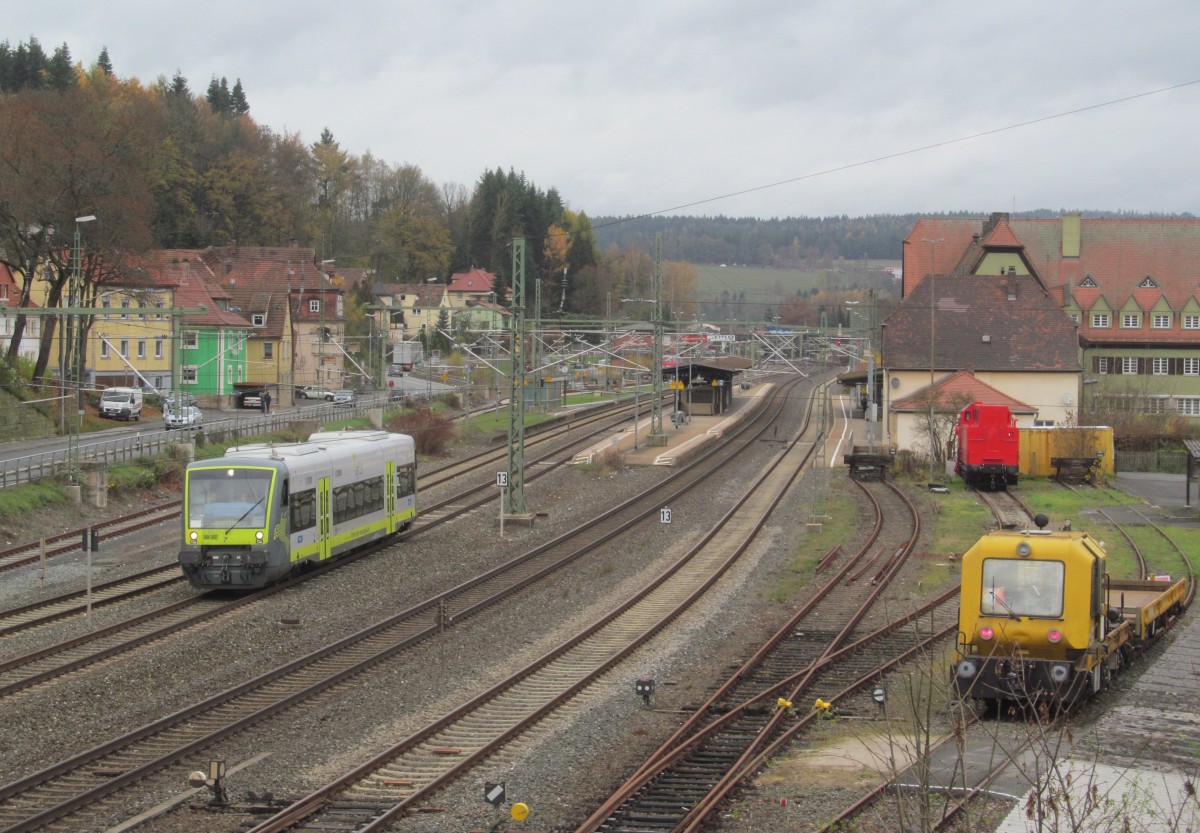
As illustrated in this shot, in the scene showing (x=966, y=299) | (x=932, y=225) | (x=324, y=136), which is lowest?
(x=966, y=299)

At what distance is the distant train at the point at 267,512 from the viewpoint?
2402 centimetres

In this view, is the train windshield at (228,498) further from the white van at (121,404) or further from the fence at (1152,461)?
the fence at (1152,461)

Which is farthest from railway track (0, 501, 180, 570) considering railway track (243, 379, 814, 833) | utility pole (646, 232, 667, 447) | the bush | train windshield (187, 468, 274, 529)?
utility pole (646, 232, 667, 447)

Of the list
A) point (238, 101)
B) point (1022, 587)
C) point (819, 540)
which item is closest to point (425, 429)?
point (819, 540)

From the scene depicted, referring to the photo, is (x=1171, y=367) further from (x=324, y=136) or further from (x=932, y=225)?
(x=324, y=136)

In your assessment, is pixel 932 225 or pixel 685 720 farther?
pixel 932 225

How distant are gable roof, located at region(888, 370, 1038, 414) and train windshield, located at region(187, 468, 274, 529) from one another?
3031cm

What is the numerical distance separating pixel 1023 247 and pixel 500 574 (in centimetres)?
5064

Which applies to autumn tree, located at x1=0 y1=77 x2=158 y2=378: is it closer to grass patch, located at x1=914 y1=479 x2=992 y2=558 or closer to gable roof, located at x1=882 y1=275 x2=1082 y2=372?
gable roof, located at x1=882 y1=275 x2=1082 y2=372

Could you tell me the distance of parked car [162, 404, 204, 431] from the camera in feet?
157

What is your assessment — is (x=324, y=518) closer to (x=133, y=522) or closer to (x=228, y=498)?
(x=228, y=498)

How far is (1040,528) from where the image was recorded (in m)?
16.6

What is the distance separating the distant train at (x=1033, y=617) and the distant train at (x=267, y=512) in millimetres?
13692

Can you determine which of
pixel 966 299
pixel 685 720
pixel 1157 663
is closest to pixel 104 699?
pixel 685 720
